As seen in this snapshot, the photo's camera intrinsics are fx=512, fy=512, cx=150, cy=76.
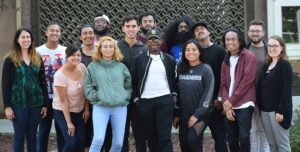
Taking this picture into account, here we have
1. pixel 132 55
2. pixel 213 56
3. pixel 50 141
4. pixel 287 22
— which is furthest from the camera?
pixel 287 22

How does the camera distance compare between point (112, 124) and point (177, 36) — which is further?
point (177, 36)

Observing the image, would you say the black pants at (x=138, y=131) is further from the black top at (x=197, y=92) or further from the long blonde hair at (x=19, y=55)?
the long blonde hair at (x=19, y=55)

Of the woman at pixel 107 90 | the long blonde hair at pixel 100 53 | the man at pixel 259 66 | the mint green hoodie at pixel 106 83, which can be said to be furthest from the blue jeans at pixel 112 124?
the man at pixel 259 66

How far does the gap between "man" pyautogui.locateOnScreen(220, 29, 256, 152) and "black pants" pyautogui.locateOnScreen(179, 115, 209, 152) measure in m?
0.38

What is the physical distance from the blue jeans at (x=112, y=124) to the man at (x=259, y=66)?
72.3 inches

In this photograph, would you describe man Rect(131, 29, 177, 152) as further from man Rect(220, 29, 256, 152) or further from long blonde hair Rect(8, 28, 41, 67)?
long blonde hair Rect(8, 28, 41, 67)

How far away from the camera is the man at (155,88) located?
688 centimetres

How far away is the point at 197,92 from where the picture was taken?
6.95 meters

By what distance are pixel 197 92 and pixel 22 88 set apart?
2371 millimetres

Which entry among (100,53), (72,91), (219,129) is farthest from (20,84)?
(219,129)

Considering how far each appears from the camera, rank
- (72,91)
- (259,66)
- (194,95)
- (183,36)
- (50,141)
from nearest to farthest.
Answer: (72,91), (194,95), (259,66), (183,36), (50,141)

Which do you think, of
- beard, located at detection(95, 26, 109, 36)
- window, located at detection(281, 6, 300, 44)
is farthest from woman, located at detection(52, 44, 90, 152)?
window, located at detection(281, 6, 300, 44)

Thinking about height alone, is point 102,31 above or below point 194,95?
above

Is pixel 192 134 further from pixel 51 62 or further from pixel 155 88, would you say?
pixel 51 62
